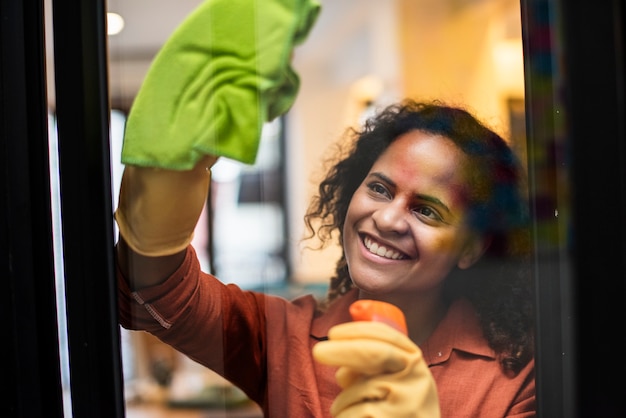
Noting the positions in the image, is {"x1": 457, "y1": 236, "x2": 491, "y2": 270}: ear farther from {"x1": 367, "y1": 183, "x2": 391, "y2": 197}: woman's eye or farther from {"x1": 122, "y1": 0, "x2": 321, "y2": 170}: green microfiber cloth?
{"x1": 122, "y1": 0, "x2": 321, "y2": 170}: green microfiber cloth

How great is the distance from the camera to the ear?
3.51 feet

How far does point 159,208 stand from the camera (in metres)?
1.07

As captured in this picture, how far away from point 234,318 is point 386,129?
386 millimetres

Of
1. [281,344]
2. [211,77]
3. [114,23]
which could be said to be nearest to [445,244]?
[281,344]

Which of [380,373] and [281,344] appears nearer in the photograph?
[380,373]

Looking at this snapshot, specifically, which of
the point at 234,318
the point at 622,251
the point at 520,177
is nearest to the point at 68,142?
the point at 234,318

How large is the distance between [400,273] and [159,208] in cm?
38

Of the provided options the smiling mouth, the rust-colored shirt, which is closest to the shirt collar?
the rust-colored shirt

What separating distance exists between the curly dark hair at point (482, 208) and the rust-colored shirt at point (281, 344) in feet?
0.09

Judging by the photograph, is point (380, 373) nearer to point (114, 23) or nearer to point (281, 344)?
point (281, 344)

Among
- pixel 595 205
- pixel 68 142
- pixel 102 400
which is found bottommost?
pixel 102 400

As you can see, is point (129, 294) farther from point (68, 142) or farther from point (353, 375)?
point (353, 375)

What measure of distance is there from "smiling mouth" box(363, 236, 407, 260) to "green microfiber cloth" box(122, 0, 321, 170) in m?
0.26

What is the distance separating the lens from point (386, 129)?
1.08 m
